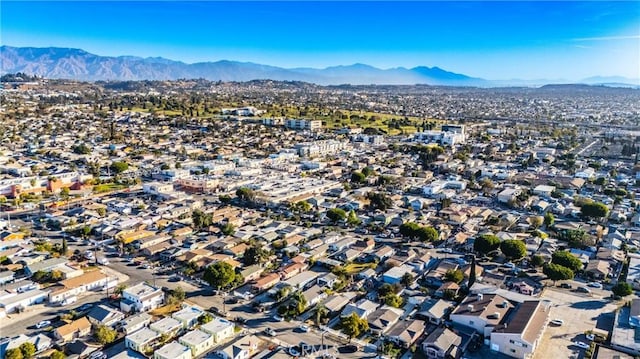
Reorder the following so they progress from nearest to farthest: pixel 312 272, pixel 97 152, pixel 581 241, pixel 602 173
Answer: pixel 312 272 → pixel 581 241 → pixel 602 173 → pixel 97 152

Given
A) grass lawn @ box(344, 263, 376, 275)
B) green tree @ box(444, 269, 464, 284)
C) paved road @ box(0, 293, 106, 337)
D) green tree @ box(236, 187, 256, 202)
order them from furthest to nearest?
green tree @ box(236, 187, 256, 202)
grass lawn @ box(344, 263, 376, 275)
green tree @ box(444, 269, 464, 284)
paved road @ box(0, 293, 106, 337)

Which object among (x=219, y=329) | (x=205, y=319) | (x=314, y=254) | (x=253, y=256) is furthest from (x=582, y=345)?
(x=253, y=256)

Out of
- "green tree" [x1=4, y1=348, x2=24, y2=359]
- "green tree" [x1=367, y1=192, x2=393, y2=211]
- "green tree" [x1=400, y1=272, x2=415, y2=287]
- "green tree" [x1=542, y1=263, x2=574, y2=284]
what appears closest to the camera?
"green tree" [x1=4, y1=348, x2=24, y2=359]

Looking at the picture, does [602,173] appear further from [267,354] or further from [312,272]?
[267,354]

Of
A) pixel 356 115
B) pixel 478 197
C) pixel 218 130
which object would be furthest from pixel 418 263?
pixel 356 115

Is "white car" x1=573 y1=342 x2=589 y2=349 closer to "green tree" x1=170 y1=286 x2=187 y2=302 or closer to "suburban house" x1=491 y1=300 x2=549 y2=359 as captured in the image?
"suburban house" x1=491 y1=300 x2=549 y2=359

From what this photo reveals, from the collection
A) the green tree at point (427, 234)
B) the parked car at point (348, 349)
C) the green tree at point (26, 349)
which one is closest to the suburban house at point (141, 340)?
the green tree at point (26, 349)

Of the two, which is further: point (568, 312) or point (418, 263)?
point (418, 263)

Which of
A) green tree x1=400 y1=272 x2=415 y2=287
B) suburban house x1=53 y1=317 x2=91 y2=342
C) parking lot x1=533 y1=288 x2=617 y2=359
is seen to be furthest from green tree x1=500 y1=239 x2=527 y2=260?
suburban house x1=53 y1=317 x2=91 y2=342
